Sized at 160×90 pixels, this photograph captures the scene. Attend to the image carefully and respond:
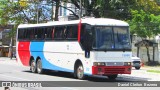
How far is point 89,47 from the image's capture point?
22.8m

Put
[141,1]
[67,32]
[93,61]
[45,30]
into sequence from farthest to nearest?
[141,1], [45,30], [67,32], [93,61]

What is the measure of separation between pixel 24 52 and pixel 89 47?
9484mm

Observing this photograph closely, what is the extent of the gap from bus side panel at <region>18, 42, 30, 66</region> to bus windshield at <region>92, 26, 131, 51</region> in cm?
896

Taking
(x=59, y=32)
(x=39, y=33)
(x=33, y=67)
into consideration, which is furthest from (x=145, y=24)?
(x=59, y=32)

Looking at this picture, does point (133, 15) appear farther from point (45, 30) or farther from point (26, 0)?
point (45, 30)

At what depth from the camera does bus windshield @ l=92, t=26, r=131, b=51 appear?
22.5 m

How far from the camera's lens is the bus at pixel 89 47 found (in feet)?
73.7

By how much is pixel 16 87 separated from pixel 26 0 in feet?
139

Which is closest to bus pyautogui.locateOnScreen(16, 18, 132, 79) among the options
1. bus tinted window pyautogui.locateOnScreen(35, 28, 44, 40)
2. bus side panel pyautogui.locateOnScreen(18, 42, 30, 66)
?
bus tinted window pyautogui.locateOnScreen(35, 28, 44, 40)

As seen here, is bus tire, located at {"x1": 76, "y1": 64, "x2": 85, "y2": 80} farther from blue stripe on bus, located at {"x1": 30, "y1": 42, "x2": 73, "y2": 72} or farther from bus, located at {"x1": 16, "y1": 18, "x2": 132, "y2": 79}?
blue stripe on bus, located at {"x1": 30, "y1": 42, "x2": 73, "y2": 72}

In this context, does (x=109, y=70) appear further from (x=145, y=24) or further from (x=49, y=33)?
(x=145, y=24)

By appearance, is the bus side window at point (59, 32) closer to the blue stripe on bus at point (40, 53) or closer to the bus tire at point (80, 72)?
the blue stripe on bus at point (40, 53)

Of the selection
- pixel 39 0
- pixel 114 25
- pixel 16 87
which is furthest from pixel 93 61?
pixel 39 0

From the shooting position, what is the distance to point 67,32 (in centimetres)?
2506
